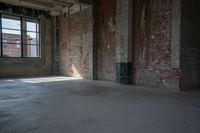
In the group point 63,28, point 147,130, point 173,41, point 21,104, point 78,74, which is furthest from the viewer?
point 63,28

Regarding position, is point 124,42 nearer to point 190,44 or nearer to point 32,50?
point 190,44

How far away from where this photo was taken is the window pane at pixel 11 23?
11.6m

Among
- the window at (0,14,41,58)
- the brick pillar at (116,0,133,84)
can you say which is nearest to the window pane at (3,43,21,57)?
the window at (0,14,41,58)

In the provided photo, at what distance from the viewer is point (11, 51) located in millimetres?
12211

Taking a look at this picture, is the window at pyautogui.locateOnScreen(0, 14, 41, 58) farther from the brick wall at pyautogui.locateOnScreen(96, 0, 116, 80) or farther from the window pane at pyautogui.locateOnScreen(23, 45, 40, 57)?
the brick wall at pyautogui.locateOnScreen(96, 0, 116, 80)

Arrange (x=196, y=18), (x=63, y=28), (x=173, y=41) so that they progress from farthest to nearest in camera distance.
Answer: (x=63, y=28), (x=196, y=18), (x=173, y=41)

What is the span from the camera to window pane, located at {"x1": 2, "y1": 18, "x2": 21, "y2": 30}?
11609 millimetres

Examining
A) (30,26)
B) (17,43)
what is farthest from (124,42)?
(30,26)

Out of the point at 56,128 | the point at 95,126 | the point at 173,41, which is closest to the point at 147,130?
the point at 95,126

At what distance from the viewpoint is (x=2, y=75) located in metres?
11.6

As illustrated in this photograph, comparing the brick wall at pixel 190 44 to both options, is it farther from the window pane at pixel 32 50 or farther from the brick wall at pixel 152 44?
the window pane at pixel 32 50

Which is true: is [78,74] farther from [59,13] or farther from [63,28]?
[59,13]

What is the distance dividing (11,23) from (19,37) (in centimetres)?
97

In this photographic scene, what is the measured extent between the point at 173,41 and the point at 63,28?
8.10 metres
